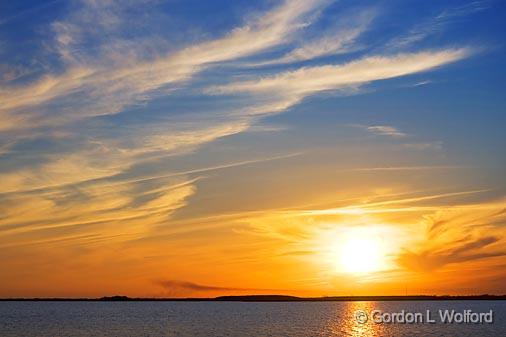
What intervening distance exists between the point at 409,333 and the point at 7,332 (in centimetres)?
8491

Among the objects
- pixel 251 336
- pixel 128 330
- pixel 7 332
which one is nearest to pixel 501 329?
pixel 251 336

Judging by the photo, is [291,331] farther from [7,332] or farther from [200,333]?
[7,332]

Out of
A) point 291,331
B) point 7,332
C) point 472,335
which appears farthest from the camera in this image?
point 291,331

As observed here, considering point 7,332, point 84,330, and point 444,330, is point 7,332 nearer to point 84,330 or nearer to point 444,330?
point 84,330

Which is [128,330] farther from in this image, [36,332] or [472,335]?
[472,335]

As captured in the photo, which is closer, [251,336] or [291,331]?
[251,336]

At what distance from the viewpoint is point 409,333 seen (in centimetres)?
13625

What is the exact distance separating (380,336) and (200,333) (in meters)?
37.5

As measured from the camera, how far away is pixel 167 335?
419 feet

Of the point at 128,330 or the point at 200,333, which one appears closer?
the point at 200,333

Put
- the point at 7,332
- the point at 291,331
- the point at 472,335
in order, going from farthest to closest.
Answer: the point at 291,331 < the point at 7,332 < the point at 472,335

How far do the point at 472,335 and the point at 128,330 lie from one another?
73.4 meters

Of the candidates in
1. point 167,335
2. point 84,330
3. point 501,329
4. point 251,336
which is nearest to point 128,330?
point 84,330

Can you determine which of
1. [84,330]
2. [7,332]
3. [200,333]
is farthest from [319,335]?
[7,332]
